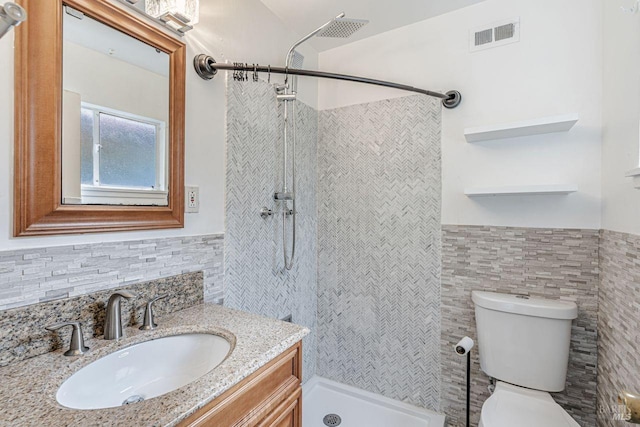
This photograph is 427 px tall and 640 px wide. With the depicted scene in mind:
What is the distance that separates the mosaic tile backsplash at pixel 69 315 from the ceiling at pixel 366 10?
1.66 m

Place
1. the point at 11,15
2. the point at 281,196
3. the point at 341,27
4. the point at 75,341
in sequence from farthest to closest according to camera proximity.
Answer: the point at 281,196 < the point at 341,27 < the point at 75,341 < the point at 11,15

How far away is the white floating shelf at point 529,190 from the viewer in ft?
4.74

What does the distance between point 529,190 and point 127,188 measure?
1.78 metres

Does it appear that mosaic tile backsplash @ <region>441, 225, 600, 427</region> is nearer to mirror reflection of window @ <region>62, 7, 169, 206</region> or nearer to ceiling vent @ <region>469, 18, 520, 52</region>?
ceiling vent @ <region>469, 18, 520, 52</region>

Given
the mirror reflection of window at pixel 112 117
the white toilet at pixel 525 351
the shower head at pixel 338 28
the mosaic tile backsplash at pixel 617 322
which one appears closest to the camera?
the mirror reflection of window at pixel 112 117

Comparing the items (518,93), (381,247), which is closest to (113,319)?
(381,247)

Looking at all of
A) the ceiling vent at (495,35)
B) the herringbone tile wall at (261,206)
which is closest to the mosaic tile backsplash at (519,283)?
the herringbone tile wall at (261,206)

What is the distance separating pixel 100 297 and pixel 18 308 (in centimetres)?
21

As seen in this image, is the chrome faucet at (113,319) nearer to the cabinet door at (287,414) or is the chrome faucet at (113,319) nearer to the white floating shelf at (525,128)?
the cabinet door at (287,414)

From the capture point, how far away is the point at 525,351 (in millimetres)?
1518

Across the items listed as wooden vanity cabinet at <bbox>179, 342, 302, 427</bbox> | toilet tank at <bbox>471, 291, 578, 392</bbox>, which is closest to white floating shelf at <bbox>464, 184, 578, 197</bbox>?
toilet tank at <bbox>471, 291, 578, 392</bbox>

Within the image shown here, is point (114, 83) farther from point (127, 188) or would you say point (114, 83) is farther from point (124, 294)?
point (124, 294)

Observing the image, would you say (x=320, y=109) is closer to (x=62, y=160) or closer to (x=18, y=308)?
(x=62, y=160)

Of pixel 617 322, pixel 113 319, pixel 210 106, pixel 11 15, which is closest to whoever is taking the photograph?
pixel 11 15
